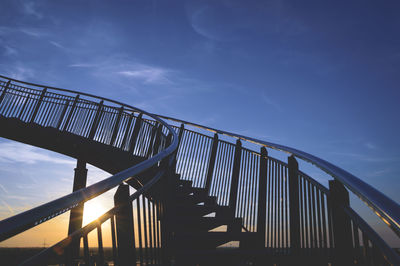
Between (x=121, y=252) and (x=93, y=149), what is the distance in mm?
7355

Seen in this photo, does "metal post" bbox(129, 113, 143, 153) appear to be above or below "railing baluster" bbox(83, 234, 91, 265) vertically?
above

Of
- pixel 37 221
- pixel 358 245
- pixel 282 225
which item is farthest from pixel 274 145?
pixel 37 221

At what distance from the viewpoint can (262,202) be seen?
4152 millimetres

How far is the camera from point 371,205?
1406mm

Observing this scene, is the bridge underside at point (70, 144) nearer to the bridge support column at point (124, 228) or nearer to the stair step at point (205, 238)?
the stair step at point (205, 238)

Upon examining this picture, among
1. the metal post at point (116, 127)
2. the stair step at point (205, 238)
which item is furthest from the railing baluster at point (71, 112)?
the stair step at point (205, 238)

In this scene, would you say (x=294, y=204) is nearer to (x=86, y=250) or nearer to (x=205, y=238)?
(x=205, y=238)

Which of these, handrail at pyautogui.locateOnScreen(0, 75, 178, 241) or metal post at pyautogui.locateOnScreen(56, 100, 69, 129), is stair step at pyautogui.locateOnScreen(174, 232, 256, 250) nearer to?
handrail at pyautogui.locateOnScreen(0, 75, 178, 241)

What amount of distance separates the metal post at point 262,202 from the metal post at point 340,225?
1.60 metres

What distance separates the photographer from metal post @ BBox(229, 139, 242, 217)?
507cm

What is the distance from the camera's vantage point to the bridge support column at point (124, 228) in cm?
173

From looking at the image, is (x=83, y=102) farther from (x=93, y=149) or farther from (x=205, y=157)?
(x=205, y=157)

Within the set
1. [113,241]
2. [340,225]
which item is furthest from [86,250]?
[340,225]

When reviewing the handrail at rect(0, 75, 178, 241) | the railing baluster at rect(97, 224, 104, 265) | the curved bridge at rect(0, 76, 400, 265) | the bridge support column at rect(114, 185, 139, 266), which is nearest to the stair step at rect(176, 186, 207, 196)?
the curved bridge at rect(0, 76, 400, 265)
